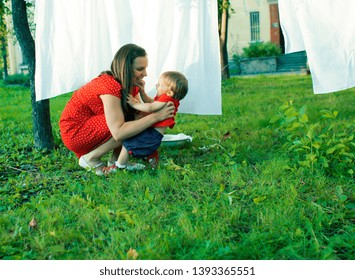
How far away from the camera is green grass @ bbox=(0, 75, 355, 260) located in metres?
1.74

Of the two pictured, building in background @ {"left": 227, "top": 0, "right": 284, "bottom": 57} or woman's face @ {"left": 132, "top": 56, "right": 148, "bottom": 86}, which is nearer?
woman's face @ {"left": 132, "top": 56, "right": 148, "bottom": 86}

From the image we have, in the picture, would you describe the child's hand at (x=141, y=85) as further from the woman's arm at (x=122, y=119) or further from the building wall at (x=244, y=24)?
the building wall at (x=244, y=24)

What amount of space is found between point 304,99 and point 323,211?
409 centimetres

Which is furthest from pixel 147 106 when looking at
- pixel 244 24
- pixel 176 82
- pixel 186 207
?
pixel 244 24

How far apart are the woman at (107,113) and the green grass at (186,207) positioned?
0.21 meters

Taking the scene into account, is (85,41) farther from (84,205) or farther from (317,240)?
(317,240)

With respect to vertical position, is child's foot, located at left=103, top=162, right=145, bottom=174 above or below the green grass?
above

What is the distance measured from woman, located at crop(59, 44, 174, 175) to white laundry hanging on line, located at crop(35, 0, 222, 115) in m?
0.14

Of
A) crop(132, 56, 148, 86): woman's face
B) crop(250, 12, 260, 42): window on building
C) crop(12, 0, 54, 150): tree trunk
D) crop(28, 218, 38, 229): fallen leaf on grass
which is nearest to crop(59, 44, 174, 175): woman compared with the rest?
crop(132, 56, 148, 86): woman's face

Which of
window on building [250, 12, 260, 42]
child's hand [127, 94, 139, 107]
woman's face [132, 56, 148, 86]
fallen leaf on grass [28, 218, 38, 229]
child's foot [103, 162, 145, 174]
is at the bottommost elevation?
fallen leaf on grass [28, 218, 38, 229]

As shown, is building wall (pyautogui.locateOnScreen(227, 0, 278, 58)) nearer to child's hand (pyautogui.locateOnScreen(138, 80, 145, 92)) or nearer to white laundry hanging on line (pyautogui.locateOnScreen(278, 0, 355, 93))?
child's hand (pyautogui.locateOnScreen(138, 80, 145, 92))

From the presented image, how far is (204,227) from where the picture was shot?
1880 mm

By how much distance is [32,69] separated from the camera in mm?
3463
